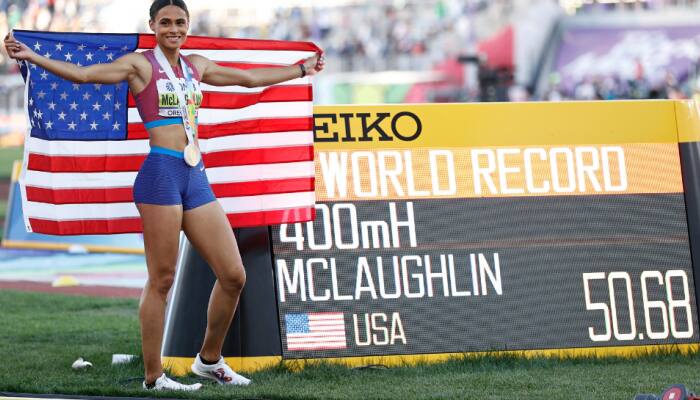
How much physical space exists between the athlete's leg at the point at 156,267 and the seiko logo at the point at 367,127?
1.26 m

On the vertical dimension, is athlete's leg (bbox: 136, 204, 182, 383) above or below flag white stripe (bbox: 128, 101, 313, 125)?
below

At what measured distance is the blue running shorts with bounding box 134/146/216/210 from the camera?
6.23m

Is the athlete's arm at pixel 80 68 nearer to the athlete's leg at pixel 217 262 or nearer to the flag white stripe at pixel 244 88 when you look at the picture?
the athlete's leg at pixel 217 262

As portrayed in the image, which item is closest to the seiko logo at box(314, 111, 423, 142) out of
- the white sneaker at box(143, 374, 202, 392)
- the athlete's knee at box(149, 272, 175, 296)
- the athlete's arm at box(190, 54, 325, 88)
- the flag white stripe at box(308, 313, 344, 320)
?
the athlete's arm at box(190, 54, 325, 88)

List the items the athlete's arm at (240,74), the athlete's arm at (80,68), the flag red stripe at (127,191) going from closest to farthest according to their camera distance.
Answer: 1. the athlete's arm at (80,68)
2. the athlete's arm at (240,74)
3. the flag red stripe at (127,191)

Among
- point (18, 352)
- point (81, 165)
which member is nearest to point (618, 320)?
point (81, 165)

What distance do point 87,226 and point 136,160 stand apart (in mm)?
427

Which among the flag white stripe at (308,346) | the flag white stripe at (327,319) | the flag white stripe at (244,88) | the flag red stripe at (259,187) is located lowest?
the flag white stripe at (308,346)

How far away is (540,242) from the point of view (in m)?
7.29

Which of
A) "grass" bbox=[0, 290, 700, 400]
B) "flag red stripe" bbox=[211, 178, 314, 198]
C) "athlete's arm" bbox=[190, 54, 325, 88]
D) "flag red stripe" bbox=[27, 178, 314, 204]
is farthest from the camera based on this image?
"flag red stripe" bbox=[211, 178, 314, 198]

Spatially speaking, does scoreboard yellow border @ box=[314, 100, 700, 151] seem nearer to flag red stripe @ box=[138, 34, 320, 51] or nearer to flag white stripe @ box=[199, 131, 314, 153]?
flag white stripe @ box=[199, 131, 314, 153]

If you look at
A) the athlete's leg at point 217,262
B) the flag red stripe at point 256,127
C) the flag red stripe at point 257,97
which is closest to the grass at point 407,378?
the athlete's leg at point 217,262

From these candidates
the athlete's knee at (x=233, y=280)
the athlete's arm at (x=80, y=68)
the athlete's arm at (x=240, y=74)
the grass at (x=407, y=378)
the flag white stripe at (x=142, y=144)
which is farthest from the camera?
the flag white stripe at (x=142, y=144)

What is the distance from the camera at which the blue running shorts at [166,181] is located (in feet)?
20.4
